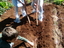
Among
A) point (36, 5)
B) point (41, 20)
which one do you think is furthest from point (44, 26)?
point (36, 5)

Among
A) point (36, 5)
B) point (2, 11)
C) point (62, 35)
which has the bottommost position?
point (62, 35)

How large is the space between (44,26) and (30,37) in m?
1.17

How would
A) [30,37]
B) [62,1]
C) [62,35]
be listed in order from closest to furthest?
1. [30,37]
2. [62,35]
3. [62,1]

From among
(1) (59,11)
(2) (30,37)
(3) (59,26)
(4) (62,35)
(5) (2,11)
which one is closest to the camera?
(2) (30,37)

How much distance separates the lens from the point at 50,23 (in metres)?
7.07

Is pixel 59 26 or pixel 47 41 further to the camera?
pixel 59 26

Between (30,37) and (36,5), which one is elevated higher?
(36,5)

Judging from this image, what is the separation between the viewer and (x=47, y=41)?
5.80 meters

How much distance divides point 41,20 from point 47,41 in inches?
57.3

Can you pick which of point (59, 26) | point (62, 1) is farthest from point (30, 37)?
point (62, 1)

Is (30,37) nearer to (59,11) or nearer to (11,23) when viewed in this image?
(11,23)

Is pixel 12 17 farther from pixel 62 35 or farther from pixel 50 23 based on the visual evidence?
pixel 62 35

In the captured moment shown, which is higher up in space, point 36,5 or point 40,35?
point 36,5

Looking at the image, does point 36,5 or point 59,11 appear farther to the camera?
point 59,11
